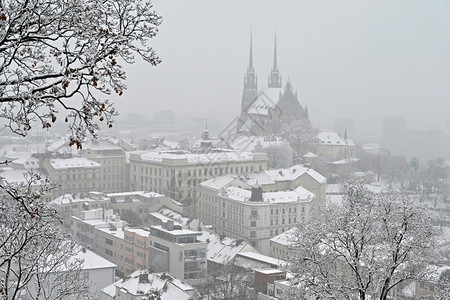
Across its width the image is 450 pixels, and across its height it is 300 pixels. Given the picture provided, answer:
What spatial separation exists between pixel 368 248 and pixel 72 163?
147 ft

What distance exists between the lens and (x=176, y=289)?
79.8 feet

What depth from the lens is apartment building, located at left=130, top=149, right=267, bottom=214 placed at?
171 ft

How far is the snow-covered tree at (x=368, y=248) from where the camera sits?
9445 mm

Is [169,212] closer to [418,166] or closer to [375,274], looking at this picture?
[375,274]

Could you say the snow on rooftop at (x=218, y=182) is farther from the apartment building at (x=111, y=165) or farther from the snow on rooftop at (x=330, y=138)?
the snow on rooftop at (x=330, y=138)

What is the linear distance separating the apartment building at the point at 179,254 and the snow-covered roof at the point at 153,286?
554 centimetres

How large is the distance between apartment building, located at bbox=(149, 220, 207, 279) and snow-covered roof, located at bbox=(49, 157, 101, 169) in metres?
21.5

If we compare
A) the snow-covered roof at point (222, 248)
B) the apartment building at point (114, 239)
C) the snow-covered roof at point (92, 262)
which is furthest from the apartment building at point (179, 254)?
the snow-covered roof at point (92, 262)

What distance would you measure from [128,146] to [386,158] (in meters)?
28.1

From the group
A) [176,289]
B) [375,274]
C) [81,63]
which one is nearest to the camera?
[81,63]

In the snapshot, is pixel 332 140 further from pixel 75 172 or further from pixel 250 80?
pixel 75 172

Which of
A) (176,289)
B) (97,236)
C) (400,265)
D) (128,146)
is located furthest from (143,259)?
(128,146)

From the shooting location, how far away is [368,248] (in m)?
9.87

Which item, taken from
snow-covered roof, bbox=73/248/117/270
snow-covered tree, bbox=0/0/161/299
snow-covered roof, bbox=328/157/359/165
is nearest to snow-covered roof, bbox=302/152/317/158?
snow-covered roof, bbox=328/157/359/165
